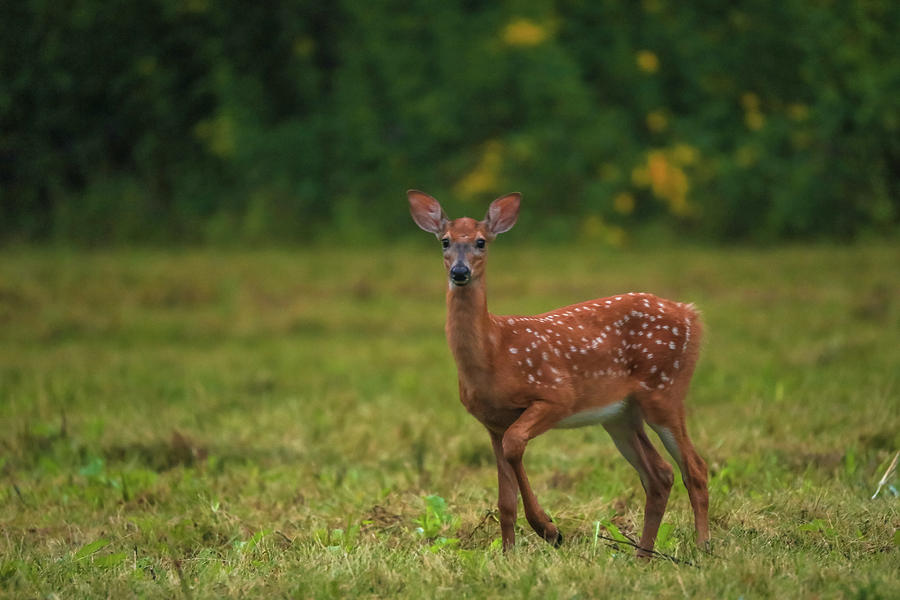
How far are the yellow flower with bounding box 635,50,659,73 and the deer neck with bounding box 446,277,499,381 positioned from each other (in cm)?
1251

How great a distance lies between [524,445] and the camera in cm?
468

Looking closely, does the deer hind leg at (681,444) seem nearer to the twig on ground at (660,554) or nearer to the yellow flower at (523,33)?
the twig on ground at (660,554)

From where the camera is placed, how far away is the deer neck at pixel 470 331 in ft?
15.9

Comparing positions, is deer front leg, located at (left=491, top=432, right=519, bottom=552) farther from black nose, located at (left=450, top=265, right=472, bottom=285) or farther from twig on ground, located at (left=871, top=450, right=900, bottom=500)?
twig on ground, located at (left=871, top=450, right=900, bottom=500)

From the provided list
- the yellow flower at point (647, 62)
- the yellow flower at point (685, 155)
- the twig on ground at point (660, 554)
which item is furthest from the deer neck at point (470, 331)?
the yellow flower at point (647, 62)

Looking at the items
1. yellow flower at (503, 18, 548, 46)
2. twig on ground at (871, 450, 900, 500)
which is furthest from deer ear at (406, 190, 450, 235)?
yellow flower at (503, 18, 548, 46)

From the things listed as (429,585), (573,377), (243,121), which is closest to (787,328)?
(573,377)

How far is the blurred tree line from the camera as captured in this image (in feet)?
51.5

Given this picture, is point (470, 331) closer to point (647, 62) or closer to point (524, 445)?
point (524, 445)

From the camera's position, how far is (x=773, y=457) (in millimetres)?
6270

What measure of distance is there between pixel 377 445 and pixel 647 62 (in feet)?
36.3

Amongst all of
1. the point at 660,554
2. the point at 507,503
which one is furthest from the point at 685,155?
the point at 660,554

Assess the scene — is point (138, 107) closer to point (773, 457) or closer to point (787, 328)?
point (787, 328)

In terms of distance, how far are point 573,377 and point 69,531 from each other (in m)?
2.32
